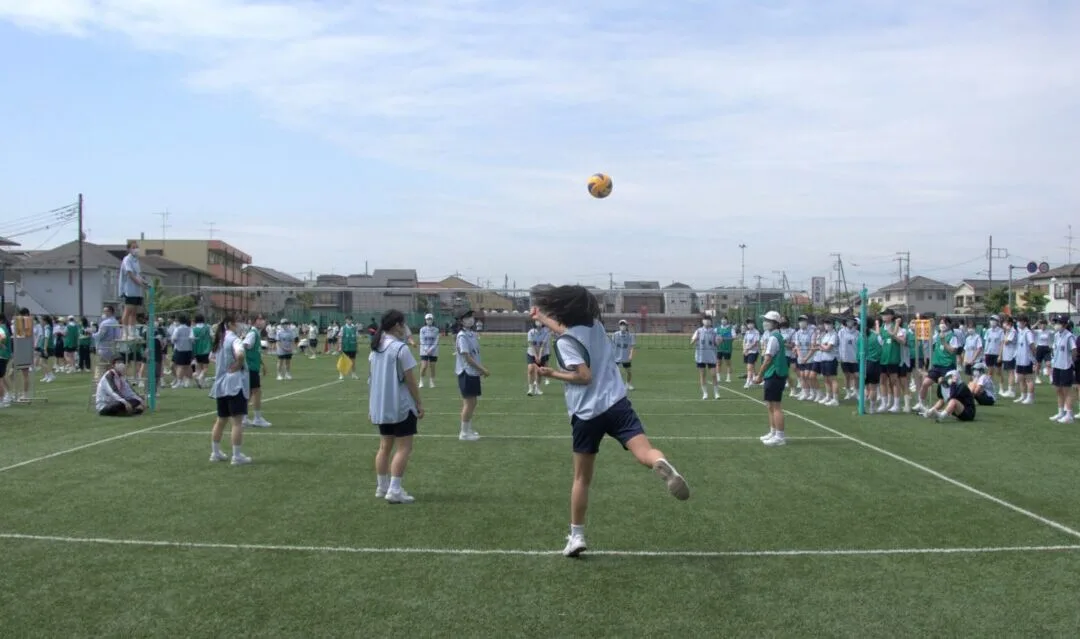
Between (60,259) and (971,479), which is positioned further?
(60,259)

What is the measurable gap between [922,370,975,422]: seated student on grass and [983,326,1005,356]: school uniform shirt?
31.9ft

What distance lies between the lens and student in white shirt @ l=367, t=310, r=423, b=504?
30.7 ft

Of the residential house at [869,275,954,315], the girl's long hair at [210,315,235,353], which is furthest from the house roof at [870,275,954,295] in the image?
the girl's long hair at [210,315,235,353]

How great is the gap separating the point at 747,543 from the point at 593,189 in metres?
11.8

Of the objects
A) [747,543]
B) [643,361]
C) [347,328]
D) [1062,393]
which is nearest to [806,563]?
[747,543]

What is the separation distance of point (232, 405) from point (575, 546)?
6.14m

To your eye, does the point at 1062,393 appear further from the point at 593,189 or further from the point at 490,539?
the point at 490,539

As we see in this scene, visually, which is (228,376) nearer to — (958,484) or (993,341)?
(958,484)

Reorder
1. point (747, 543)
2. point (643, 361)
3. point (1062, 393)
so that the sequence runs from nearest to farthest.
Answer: point (747, 543) → point (1062, 393) → point (643, 361)

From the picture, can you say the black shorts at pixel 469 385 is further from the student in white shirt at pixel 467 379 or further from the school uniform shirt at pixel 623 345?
the school uniform shirt at pixel 623 345

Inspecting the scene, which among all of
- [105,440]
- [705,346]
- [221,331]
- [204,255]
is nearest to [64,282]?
[204,255]

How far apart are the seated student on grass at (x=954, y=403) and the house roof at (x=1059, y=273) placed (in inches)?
2394

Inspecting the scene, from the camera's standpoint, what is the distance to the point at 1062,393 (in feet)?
57.6

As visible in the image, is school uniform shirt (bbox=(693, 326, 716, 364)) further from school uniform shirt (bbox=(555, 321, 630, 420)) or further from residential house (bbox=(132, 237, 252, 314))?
residential house (bbox=(132, 237, 252, 314))
